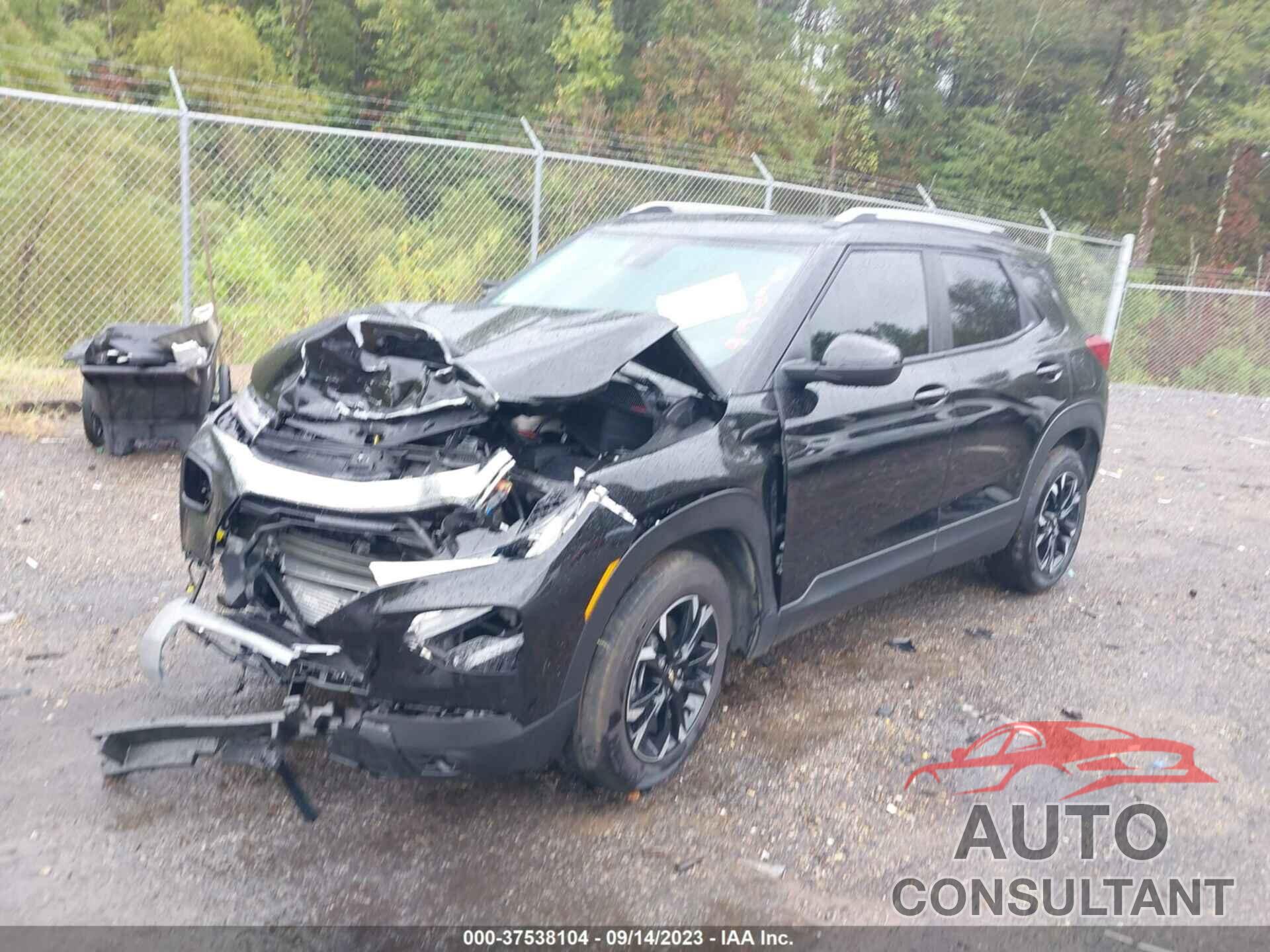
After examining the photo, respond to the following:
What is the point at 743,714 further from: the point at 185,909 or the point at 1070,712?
the point at 185,909

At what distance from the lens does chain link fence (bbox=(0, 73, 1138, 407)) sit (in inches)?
368

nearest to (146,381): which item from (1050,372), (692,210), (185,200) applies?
(185,200)

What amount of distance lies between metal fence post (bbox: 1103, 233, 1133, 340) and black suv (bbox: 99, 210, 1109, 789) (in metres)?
12.5

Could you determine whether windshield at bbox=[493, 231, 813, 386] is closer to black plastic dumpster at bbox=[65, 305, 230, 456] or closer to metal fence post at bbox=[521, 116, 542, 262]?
black plastic dumpster at bbox=[65, 305, 230, 456]

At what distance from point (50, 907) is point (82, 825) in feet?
1.23

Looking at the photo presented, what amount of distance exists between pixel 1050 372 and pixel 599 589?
315cm

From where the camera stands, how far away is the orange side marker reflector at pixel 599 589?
2963mm

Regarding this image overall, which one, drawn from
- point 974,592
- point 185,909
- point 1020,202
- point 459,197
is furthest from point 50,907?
point 1020,202

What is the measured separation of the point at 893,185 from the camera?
25094 millimetres

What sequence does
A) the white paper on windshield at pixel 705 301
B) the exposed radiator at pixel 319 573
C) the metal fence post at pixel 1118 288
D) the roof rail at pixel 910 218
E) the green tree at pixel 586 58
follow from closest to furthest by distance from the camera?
the exposed radiator at pixel 319 573 → the white paper on windshield at pixel 705 301 → the roof rail at pixel 910 218 → the metal fence post at pixel 1118 288 → the green tree at pixel 586 58

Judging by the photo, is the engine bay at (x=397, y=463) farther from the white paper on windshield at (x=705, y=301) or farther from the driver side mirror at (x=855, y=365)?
the white paper on windshield at (x=705, y=301)

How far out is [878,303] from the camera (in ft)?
13.9

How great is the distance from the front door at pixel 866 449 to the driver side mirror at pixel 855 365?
0.35ft

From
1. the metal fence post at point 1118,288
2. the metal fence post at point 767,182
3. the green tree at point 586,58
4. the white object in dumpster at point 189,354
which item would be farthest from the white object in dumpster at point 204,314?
the green tree at point 586,58
